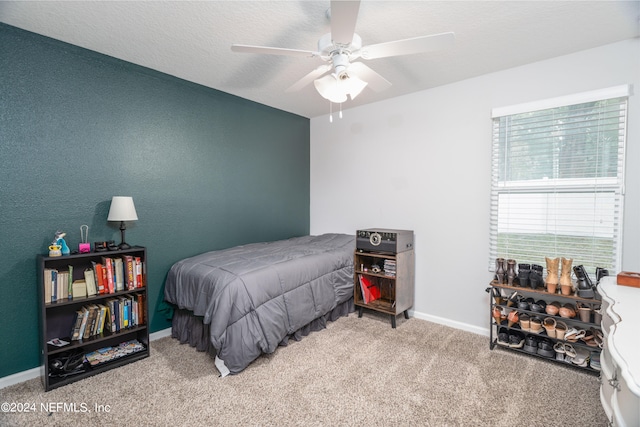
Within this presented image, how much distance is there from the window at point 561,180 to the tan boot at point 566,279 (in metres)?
0.33

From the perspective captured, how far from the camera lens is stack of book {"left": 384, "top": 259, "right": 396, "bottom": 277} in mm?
3012

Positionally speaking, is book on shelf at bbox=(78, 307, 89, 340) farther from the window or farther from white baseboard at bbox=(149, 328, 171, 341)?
the window

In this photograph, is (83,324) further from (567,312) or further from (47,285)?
(567,312)

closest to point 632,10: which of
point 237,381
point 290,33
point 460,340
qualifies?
point 290,33

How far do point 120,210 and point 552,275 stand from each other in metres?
3.41

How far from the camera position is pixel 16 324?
214 cm

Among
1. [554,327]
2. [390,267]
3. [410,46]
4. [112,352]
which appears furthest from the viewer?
[390,267]

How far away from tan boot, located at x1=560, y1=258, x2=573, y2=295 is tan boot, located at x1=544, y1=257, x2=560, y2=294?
1.7 inches

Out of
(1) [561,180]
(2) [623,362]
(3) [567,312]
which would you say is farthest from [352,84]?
(3) [567,312]

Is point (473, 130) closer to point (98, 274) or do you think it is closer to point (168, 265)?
point (168, 265)

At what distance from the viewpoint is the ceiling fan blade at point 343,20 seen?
132cm

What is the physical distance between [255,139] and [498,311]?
310 centimetres

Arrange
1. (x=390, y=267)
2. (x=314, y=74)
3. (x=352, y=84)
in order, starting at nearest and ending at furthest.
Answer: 1. (x=352, y=84)
2. (x=314, y=74)
3. (x=390, y=267)

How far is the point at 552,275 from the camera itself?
231cm
